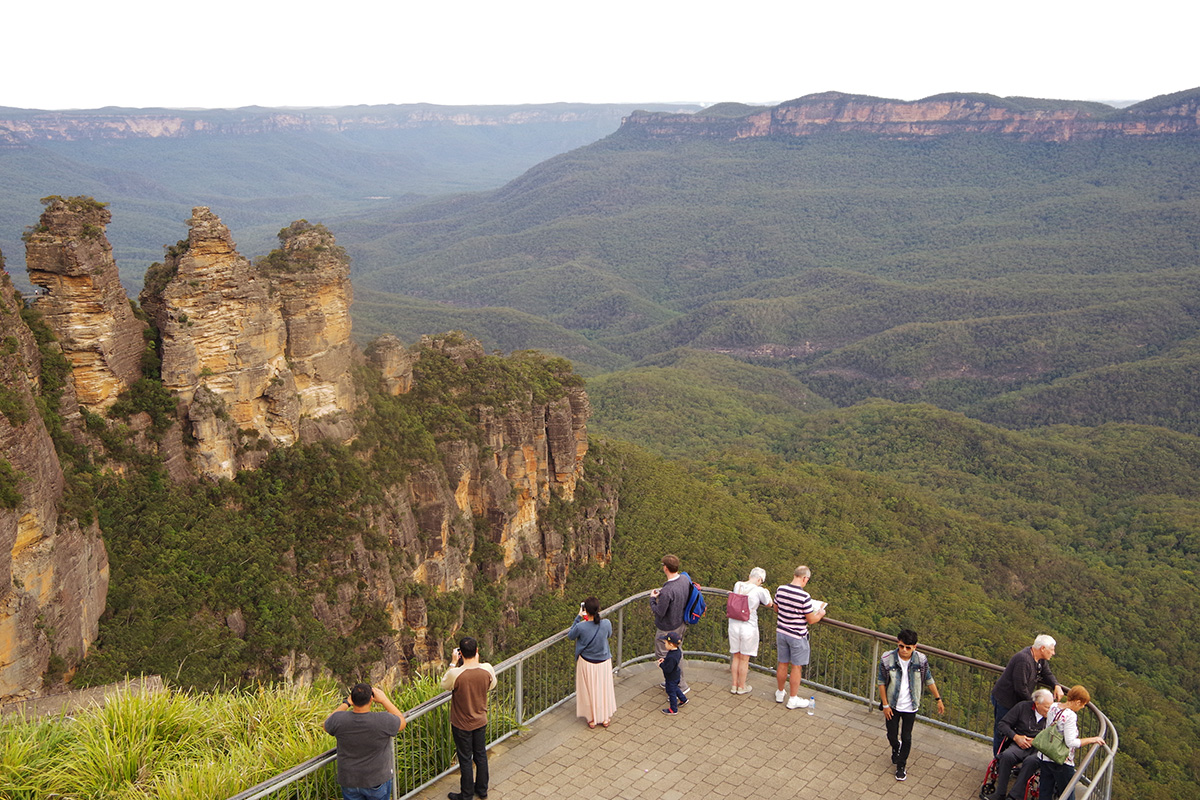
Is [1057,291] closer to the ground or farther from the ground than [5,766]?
closer to the ground

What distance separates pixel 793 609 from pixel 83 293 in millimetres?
21086

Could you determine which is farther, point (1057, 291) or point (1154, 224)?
point (1154, 224)

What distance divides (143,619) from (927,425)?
89.5m

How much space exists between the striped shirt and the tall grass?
658 centimetres

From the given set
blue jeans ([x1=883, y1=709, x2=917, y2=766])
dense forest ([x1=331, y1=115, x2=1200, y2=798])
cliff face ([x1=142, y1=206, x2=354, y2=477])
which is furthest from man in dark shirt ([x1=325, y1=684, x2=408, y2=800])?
dense forest ([x1=331, y1=115, x2=1200, y2=798])

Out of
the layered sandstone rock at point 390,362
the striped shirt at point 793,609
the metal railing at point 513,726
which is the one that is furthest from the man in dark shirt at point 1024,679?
A: the layered sandstone rock at point 390,362

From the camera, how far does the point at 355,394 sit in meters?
35.8

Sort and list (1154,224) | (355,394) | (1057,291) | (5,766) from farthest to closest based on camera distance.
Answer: (1154,224) → (1057,291) → (355,394) → (5,766)

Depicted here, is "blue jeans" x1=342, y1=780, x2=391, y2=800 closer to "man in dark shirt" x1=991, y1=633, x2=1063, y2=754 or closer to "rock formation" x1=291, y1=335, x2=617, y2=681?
"man in dark shirt" x1=991, y1=633, x2=1063, y2=754

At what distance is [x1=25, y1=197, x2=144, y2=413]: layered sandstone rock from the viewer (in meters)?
24.4

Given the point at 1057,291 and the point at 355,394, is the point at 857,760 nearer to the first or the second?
the point at 355,394

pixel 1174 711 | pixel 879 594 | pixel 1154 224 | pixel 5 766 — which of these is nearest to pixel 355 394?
pixel 5 766

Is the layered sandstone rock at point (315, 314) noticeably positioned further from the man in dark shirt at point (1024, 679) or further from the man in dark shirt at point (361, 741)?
the man in dark shirt at point (1024, 679)

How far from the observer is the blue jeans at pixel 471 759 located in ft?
44.6
